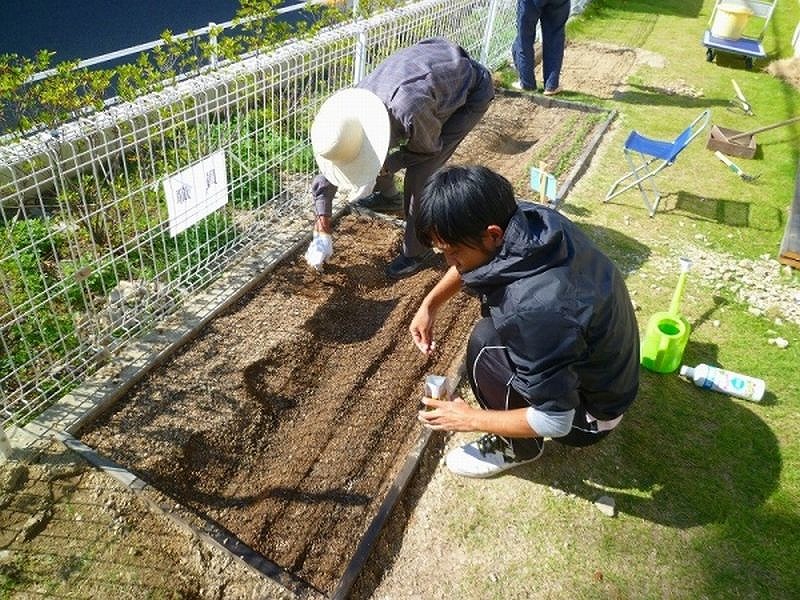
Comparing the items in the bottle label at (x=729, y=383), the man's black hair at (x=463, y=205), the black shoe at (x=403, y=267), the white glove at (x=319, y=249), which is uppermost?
the man's black hair at (x=463, y=205)

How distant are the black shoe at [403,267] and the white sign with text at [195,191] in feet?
3.99

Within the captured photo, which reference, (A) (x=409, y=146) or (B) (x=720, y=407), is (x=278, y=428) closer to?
(A) (x=409, y=146)

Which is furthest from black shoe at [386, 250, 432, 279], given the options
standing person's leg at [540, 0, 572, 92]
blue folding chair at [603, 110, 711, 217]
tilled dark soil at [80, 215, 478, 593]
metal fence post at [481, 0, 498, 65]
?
metal fence post at [481, 0, 498, 65]

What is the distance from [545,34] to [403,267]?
486 cm

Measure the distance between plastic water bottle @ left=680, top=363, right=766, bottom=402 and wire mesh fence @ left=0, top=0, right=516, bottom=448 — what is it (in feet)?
8.66

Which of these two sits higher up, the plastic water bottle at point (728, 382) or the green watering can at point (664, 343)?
the green watering can at point (664, 343)

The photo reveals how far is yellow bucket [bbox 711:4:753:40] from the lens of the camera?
963 cm

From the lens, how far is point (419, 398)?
3197 mm

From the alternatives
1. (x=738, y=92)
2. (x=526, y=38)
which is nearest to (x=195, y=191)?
(x=526, y=38)

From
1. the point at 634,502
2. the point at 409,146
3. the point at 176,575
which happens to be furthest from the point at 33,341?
the point at 634,502

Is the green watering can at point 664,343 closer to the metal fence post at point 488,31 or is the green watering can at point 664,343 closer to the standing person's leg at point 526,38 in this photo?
the standing person's leg at point 526,38

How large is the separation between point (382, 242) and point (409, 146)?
98 cm

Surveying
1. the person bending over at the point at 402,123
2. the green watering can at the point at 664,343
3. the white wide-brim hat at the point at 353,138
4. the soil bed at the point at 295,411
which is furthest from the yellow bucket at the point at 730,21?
the white wide-brim hat at the point at 353,138

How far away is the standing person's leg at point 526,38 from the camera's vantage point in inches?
281
